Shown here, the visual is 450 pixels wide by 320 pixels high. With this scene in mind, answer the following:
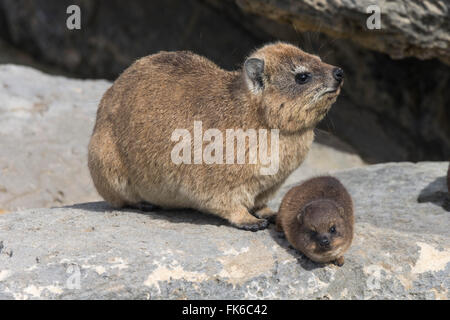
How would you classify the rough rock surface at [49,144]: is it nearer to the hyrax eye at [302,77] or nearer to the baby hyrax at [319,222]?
the baby hyrax at [319,222]

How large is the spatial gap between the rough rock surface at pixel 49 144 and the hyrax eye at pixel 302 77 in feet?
14.3

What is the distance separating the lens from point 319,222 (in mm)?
6367

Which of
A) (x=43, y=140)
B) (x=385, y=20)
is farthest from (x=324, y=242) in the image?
(x=43, y=140)

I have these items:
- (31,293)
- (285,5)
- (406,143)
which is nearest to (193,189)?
(31,293)

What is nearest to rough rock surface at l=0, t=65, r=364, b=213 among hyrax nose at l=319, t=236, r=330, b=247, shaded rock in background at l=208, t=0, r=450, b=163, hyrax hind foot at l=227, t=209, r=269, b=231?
shaded rock in background at l=208, t=0, r=450, b=163

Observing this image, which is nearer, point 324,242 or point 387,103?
point 324,242

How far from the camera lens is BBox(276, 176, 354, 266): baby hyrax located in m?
6.21

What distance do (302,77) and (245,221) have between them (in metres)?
1.57

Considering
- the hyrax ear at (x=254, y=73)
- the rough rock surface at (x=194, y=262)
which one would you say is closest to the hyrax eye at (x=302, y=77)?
Answer: the hyrax ear at (x=254, y=73)

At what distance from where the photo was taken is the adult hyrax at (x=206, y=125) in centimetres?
680

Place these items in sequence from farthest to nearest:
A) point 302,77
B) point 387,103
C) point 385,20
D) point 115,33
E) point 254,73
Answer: point 115,33 → point 387,103 → point 385,20 → point 254,73 → point 302,77

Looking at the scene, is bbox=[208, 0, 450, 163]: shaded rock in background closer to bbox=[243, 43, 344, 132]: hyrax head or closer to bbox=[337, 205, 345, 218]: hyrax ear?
bbox=[243, 43, 344, 132]: hyrax head

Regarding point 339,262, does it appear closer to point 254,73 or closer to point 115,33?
point 254,73

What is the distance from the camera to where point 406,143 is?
1238 centimetres
